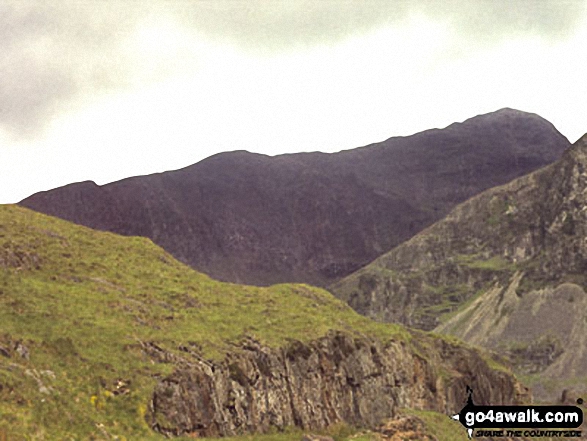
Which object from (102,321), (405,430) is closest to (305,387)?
(405,430)

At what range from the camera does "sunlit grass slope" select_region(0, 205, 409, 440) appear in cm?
4341

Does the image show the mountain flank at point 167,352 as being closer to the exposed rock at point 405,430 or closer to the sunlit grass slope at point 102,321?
the sunlit grass slope at point 102,321

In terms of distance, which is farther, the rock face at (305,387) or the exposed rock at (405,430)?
the exposed rock at (405,430)

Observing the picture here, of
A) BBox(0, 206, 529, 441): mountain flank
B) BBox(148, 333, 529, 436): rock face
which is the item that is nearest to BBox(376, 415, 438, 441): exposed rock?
BBox(0, 206, 529, 441): mountain flank

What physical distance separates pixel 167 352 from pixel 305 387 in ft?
67.9

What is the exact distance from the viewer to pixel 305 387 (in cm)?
7412

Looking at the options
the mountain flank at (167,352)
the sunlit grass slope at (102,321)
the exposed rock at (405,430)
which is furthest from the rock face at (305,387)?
the exposed rock at (405,430)

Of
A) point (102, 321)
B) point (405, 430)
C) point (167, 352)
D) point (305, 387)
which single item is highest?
point (102, 321)

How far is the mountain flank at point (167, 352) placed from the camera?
46.9 metres

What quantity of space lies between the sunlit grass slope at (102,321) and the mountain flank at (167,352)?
146mm

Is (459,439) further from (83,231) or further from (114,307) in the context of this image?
(83,231)

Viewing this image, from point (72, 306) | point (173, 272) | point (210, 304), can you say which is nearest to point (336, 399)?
point (210, 304)

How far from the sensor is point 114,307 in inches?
2509

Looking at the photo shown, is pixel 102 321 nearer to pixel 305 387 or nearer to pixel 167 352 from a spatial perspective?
pixel 167 352
